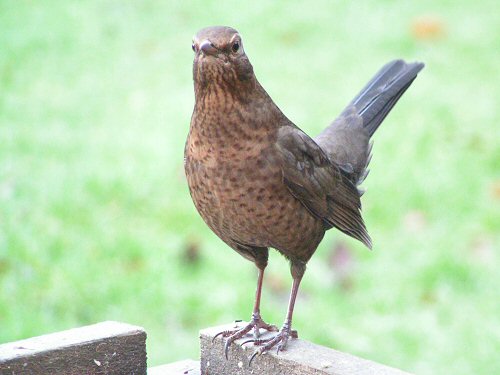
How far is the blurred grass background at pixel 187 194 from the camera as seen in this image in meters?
5.72

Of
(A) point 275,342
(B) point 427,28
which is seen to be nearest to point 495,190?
(B) point 427,28

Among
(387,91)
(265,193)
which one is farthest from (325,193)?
(387,91)

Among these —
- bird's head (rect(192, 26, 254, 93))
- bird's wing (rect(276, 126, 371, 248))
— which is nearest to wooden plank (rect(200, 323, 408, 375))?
bird's wing (rect(276, 126, 371, 248))

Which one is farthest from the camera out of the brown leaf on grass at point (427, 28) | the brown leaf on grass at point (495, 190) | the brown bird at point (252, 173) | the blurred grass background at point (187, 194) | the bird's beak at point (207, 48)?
the brown leaf on grass at point (427, 28)

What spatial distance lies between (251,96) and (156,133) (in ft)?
14.6

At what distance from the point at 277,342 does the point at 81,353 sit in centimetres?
59

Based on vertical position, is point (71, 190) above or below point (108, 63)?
below

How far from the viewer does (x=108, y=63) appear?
852 cm

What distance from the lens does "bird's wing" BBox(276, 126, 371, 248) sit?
11.1 ft

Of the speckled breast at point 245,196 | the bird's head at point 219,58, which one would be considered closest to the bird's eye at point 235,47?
the bird's head at point 219,58

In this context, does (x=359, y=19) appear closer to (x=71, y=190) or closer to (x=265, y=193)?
(x=71, y=190)

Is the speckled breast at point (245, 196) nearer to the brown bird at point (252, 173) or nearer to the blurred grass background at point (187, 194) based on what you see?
the brown bird at point (252, 173)

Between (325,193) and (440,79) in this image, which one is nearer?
(325,193)

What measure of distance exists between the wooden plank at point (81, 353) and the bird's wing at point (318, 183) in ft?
2.27
